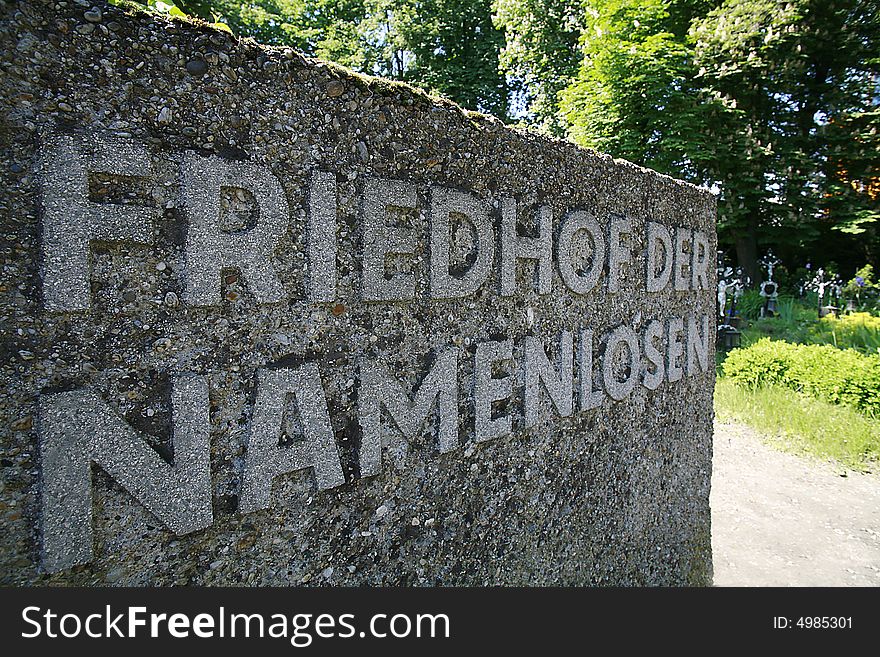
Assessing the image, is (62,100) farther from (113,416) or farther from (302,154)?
(113,416)

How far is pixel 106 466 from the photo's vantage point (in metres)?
1.30

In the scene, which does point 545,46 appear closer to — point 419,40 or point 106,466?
point 419,40

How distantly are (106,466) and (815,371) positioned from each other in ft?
26.9

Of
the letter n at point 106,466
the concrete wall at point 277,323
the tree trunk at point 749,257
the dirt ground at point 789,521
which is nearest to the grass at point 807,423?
the dirt ground at point 789,521

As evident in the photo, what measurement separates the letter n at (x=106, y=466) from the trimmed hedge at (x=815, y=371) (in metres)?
7.77

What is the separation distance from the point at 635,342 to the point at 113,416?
2.34 m

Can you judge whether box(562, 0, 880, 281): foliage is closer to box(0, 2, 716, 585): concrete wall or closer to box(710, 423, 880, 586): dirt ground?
box(710, 423, 880, 586): dirt ground

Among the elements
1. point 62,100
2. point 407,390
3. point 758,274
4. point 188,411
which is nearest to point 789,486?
point 407,390

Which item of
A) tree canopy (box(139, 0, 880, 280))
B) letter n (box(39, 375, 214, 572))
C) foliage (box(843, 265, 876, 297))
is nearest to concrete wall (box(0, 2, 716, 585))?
letter n (box(39, 375, 214, 572))

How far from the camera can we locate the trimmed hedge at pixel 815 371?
671cm

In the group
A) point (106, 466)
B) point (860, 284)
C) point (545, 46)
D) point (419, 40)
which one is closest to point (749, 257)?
point (860, 284)

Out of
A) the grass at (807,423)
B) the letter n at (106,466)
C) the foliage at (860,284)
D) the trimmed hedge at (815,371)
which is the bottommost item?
the grass at (807,423)

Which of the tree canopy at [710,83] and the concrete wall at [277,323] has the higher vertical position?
the tree canopy at [710,83]

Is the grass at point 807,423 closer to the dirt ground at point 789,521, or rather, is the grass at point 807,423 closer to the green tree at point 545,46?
the dirt ground at point 789,521
